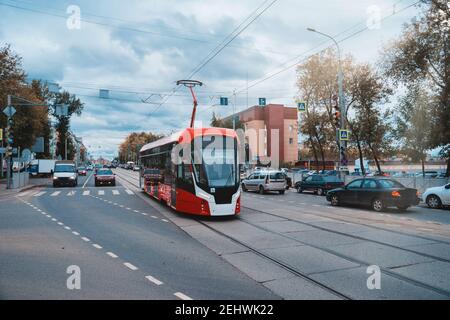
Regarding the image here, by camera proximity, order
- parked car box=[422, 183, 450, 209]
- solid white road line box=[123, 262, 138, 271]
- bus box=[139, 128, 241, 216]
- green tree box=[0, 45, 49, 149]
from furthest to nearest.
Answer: green tree box=[0, 45, 49, 149] → parked car box=[422, 183, 450, 209] → bus box=[139, 128, 241, 216] → solid white road line box=[123, 262, 138, 271]

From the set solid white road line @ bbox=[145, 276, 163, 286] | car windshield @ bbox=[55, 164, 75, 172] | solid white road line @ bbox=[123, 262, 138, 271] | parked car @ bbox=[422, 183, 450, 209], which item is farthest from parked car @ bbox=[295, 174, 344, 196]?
car windshield @ bbox=[55, 164, 75, 172]

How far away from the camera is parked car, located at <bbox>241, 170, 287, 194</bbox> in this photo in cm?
2438

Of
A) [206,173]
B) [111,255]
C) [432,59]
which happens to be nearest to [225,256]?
[111,255]

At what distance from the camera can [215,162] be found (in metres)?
12.4

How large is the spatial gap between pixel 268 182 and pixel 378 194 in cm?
967

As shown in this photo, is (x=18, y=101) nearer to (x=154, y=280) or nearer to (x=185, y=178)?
(x=185, y=178)

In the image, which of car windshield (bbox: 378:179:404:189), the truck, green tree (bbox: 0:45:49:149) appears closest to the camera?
car windshield (bbox: 378:179:404:189)

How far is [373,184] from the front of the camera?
16.0 metres

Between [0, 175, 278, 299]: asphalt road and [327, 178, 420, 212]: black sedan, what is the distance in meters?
9.40

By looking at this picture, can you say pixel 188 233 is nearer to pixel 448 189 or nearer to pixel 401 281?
pixel 401 281

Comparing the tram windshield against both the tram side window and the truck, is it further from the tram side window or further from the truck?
the truck

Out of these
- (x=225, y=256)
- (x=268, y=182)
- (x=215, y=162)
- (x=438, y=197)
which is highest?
(x=215, y=162)
